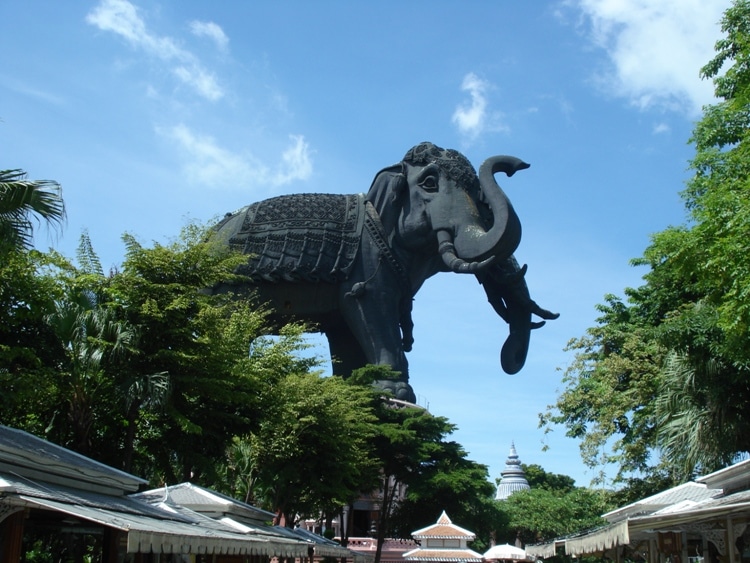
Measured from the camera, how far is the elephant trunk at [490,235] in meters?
25.3

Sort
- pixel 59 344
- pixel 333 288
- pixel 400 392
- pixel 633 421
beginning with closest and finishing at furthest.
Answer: pixel 59 344 → pixel 633 421 → pixel 400 392 → pixel 333 288

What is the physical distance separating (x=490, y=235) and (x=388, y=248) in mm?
3231

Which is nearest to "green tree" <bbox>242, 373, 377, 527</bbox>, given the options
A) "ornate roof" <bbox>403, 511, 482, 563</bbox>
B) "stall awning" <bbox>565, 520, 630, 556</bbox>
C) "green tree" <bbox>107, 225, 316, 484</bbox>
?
"green tree" <bbox>107, 225, 316, 484</bbox>

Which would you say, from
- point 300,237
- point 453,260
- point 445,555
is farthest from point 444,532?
point 300,237

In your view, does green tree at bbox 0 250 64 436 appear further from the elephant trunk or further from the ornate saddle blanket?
the elephant trunk

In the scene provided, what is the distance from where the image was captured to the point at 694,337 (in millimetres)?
18016

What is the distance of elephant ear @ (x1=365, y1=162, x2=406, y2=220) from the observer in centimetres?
2747

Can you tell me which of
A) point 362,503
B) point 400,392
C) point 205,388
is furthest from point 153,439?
point 362,503

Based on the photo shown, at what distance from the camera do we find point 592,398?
24609 millimetres

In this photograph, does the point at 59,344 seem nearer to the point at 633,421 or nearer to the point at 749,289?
the point at 749,289

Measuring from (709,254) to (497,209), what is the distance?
36.6 feet

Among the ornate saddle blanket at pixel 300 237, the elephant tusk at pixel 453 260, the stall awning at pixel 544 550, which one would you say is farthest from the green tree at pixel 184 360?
the elephant tusk at pixel 453 260

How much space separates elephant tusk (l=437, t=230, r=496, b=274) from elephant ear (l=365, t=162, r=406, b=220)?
2.00m

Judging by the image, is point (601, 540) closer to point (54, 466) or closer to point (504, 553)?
point (54, 466)
